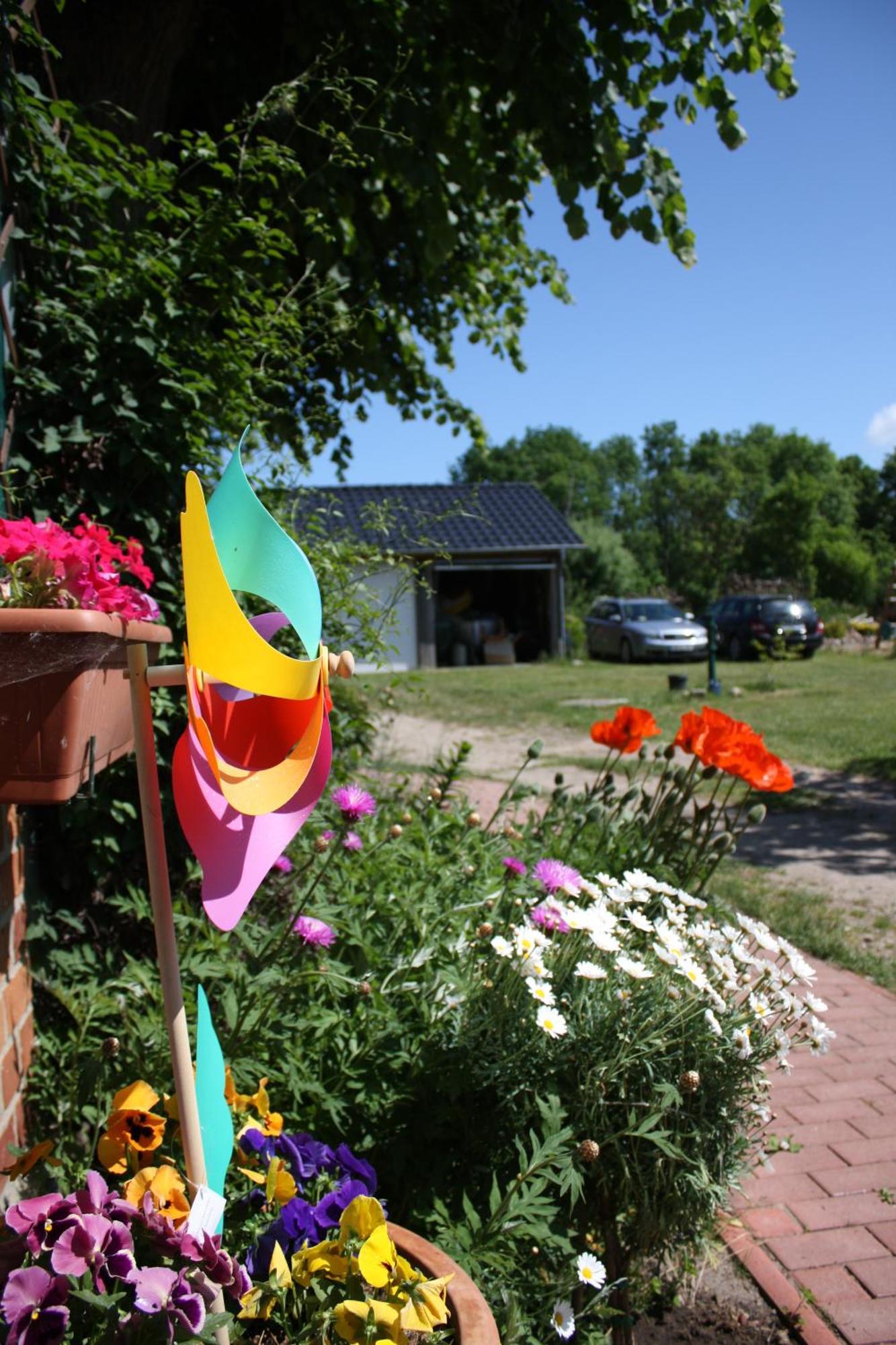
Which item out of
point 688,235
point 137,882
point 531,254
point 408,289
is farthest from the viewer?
point 531,254

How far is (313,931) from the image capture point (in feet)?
6.18

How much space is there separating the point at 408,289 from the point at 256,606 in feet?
8.70

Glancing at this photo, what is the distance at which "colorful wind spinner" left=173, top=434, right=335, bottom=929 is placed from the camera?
852 mm

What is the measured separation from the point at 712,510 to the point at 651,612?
78.8ft

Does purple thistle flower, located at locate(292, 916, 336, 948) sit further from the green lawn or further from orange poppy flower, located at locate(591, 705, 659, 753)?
the green lawn

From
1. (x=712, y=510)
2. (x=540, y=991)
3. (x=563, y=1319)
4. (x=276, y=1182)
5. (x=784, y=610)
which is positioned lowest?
(x=563, y=1319)

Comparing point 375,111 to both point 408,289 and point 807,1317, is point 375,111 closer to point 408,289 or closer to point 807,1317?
point 408,289

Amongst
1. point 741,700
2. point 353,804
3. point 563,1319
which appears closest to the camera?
point 563,1319

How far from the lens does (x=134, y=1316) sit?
101 cm

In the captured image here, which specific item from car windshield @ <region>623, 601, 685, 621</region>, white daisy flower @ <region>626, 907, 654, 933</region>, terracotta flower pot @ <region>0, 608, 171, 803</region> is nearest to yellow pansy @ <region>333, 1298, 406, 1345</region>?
terracotta flower pot @ <region>0, 608, 171, 803</region>

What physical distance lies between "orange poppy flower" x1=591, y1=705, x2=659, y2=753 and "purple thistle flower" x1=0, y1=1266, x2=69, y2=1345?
2047 millimetres

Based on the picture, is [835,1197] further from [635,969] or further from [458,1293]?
[458,1293]

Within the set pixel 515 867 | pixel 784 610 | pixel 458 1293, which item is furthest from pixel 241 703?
pixel 784 610

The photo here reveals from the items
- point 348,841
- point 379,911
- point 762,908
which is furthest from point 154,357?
point 762,908
